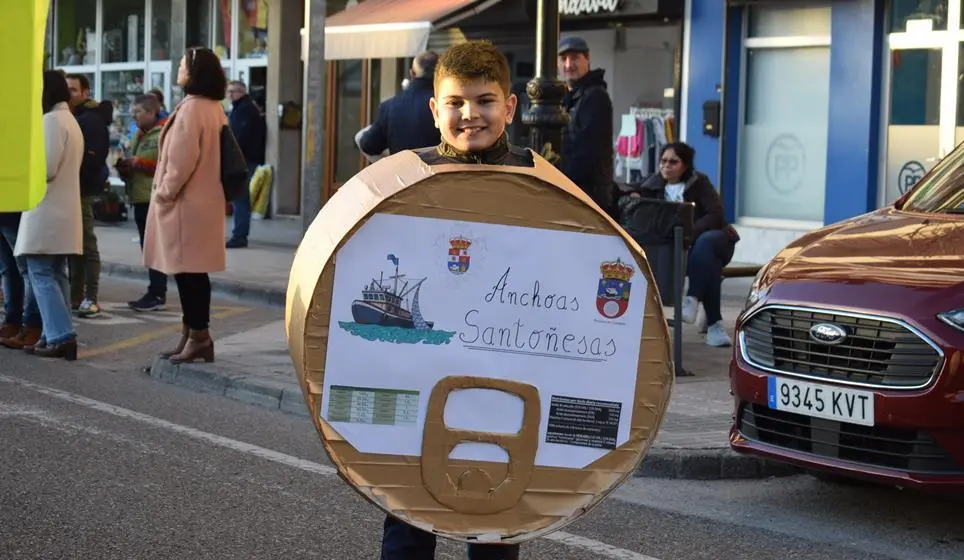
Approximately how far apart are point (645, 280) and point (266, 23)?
21514 mm

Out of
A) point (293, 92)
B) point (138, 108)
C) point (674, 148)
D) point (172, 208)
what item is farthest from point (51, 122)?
point (293, 92)

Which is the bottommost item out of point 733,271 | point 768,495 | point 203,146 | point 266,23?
point 768,495

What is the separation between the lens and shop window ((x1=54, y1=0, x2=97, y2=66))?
29812 millimetres

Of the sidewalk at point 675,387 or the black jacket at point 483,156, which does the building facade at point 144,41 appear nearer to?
the sidewalk at point 675,387

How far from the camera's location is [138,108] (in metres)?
13.4

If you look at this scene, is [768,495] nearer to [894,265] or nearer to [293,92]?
[894,265]

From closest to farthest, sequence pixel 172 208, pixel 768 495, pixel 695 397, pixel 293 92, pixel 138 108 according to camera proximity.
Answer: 1. pixel 768 495
2. pixel 695 397
3. pixel 172 208
4. pixel 138 108
5. pixel 293 92

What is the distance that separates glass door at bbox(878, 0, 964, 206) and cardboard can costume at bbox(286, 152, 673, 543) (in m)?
11.7

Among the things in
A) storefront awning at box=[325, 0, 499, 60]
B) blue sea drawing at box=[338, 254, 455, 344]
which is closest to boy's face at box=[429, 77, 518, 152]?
blue sea drawing at box=[338, 254, 455, 344]

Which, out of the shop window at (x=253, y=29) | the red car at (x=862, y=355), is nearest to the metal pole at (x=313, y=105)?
the shop window at (x=253, y=29)

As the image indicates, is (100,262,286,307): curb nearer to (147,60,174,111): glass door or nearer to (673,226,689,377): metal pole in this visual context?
(673,226,689,377): metal pole

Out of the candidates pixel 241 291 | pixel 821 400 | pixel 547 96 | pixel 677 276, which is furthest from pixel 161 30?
pixel 821 400

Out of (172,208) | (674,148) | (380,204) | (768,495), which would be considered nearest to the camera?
(380,204)

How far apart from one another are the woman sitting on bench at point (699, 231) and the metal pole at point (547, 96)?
1.42 m
